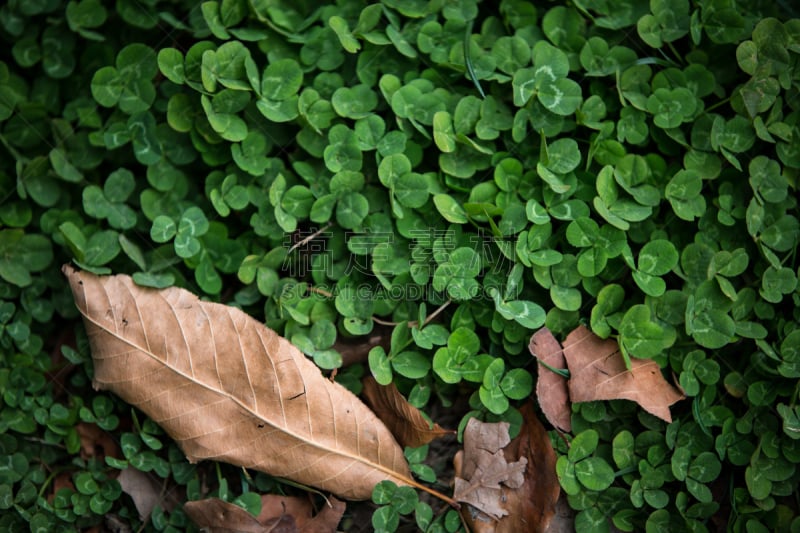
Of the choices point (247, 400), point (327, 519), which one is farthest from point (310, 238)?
point (327, 519)

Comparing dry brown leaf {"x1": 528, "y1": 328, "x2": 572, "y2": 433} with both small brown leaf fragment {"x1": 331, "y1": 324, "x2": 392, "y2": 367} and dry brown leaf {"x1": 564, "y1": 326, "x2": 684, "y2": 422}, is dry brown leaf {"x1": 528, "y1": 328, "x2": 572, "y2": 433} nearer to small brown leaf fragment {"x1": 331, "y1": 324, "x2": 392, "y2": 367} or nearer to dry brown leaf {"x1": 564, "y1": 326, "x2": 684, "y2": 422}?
dry brown leaf {"x1": 564, "y1": 326, "x2": 684, "y2": 422}

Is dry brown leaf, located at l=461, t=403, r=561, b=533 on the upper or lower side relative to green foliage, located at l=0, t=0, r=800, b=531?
lower

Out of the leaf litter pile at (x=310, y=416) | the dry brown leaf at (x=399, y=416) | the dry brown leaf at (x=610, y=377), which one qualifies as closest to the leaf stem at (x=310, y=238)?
the leaf litter pile at (x=310, y=416)

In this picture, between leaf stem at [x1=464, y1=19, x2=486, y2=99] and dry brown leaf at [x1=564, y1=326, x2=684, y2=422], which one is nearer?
dry brown leaf at [x1=564, y1=326, x2=684, y2=422]

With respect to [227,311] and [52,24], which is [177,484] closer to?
[227,311]

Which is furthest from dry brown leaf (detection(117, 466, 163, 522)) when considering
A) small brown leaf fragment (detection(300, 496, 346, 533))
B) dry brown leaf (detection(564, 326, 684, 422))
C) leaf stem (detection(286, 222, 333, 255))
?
dry brown leaf (detection(564, 326, 684, 422))

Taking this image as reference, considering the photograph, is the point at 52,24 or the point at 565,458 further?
the point at 52,24

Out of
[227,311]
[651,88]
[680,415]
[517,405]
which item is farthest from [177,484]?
[651,88]
